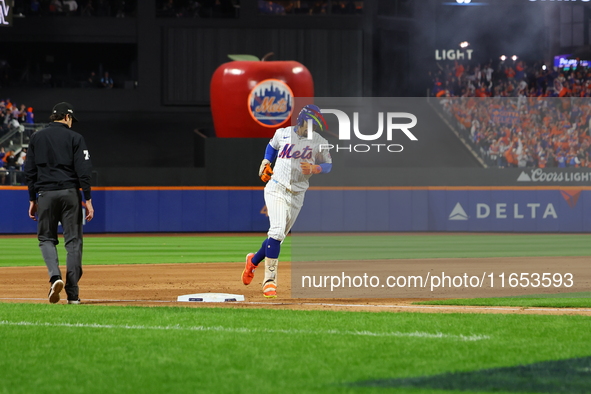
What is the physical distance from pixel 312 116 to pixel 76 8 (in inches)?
1064

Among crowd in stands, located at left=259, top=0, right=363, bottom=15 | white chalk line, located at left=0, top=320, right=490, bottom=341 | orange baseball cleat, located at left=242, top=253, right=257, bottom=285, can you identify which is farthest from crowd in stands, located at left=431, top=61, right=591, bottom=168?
white chalk line, located at left=0, top=320, right=490, bottom=341

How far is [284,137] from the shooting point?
841cm

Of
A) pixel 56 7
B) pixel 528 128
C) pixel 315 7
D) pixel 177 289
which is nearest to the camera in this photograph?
pixel 177 289

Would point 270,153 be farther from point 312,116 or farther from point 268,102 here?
point 268,102

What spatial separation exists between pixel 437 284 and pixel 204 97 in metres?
24.0

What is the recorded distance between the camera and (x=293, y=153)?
27.4 feet

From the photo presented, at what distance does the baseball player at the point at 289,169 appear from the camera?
8328mm

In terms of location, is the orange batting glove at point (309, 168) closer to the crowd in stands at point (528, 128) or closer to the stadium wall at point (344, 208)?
the crowd in stands at point (528, 128)

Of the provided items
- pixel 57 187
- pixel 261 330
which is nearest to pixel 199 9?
pixel 57 187

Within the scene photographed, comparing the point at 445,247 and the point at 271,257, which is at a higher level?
the point at 271,257

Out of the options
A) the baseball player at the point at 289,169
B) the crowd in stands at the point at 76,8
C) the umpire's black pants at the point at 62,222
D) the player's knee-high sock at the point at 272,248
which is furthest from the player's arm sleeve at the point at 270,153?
the crowd in stands at the point at 76,8

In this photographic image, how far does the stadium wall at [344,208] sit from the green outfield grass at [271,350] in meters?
17.0

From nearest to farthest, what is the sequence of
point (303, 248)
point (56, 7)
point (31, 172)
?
point (31, 172), point (303, 248), point (56, 7)

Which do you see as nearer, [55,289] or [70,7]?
[55,289]
